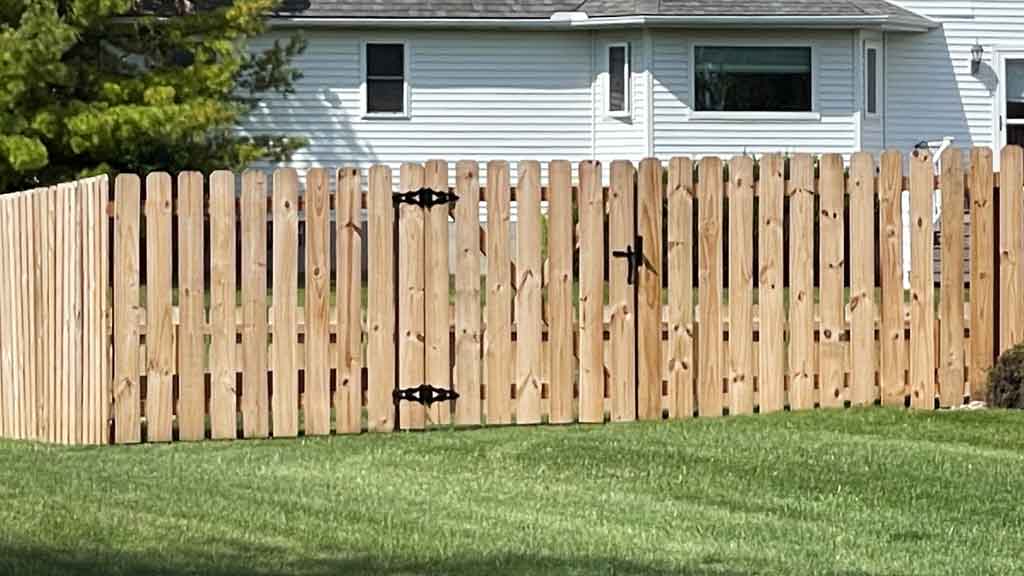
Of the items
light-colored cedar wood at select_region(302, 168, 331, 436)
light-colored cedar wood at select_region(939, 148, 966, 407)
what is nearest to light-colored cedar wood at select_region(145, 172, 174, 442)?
light-colored cedar wood at select_region(302, 168, 331, 436)

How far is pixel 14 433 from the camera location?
12.8 m

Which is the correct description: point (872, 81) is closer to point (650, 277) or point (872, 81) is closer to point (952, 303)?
point (952, 303)

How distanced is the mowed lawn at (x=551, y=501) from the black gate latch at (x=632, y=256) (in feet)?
3.02

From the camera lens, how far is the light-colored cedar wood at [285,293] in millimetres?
12016

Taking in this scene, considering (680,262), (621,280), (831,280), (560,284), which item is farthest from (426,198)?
(831,280)

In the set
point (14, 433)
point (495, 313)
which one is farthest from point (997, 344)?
point (14, 433)

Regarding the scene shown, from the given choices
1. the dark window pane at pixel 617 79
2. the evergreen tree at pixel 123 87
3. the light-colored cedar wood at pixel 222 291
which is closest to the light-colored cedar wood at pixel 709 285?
the light-colored cedar wood at pixel 222 291

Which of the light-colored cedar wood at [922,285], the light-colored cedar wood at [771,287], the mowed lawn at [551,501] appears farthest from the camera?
the light-colored cedar wood at [922,285]

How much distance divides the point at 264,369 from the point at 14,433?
74.0 inches

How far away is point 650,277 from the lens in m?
12.4

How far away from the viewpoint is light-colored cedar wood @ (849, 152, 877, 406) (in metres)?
12.6

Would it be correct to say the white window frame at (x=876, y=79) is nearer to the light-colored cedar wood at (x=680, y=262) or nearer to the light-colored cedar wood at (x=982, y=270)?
the light-colored cedar wood at (x=982, y=270)

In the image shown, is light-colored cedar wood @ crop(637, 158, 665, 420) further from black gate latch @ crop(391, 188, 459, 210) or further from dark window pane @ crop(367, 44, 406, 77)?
dark window pane @ crop(367, 44, 406, 77)

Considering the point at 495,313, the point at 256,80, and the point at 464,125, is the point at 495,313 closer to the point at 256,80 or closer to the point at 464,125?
the point at 256,80
